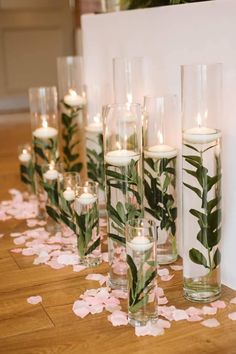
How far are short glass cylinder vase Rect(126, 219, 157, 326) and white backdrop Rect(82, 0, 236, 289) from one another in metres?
0.29

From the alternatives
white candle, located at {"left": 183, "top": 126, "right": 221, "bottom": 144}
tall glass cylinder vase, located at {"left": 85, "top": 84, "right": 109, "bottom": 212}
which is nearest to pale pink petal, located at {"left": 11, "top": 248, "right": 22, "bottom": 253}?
tall glass cylinder vase, located at {"left": 85, "top": 84, "right": 109, "bottom": 212}

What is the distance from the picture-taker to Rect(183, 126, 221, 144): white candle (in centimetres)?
143

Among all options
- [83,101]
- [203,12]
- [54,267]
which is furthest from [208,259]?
[83,101]

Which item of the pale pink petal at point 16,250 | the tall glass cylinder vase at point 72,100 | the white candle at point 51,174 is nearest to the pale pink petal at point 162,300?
the pale pink petal at point 16,250

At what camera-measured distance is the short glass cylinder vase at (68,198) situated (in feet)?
6.18

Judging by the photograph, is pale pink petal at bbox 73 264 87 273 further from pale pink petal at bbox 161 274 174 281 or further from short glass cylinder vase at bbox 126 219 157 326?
short glass cylinder vase at bbox 126 219 157 326

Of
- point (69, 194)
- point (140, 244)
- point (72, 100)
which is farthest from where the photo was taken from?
point (72, 100)

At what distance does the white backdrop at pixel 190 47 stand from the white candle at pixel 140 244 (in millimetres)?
300

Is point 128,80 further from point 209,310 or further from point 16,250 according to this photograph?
point 209,310

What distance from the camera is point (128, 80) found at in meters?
1.95

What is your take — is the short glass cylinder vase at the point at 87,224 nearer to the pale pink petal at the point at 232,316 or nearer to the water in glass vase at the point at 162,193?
the water in glass vase at the point at 162,193

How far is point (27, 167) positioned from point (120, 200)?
923mm

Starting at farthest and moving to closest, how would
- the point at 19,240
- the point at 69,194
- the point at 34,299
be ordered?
the point at 19,240, the point at 69,194, the point at 34,299

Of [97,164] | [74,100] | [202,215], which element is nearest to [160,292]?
[202,215]
